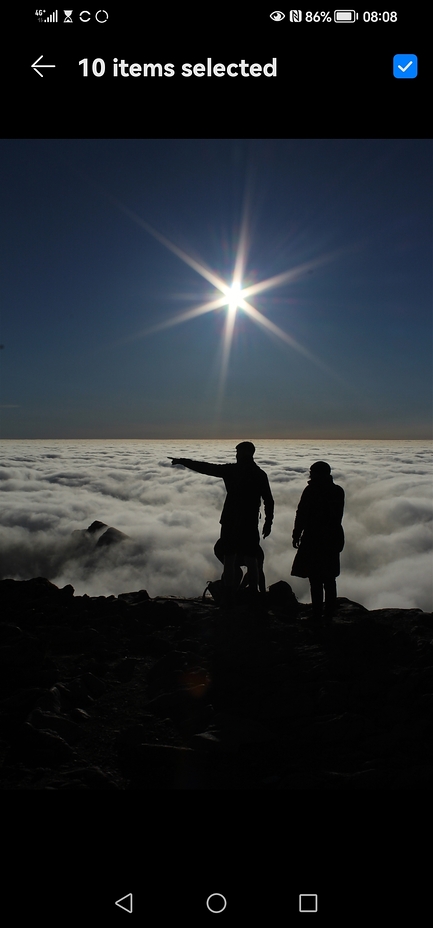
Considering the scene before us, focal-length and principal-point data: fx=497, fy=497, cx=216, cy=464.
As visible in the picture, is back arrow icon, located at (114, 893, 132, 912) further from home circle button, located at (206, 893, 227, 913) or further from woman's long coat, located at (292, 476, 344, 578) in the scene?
woman's long coat, located at (292, 476, 344, 578)

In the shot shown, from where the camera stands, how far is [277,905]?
5.27 feet

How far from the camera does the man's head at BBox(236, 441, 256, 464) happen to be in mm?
6363

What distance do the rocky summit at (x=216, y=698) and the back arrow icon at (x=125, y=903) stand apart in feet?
5.83

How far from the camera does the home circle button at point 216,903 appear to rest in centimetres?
159

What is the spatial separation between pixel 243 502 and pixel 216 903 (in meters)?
5.03

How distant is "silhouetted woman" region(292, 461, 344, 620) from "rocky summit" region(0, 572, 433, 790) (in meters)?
0.59

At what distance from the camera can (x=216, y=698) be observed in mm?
4559

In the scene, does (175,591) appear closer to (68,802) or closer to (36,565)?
(36,565)
